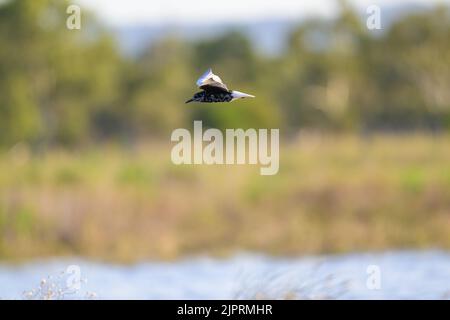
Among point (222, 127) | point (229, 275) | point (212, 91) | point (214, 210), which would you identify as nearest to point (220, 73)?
point (222, 127)

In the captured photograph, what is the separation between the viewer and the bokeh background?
16.2 metres

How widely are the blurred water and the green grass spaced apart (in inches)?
21.6

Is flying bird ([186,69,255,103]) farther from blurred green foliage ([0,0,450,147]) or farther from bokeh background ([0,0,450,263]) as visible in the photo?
blurred green foliage ([0,0,450,147])

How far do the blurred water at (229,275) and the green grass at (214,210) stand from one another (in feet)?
1.80

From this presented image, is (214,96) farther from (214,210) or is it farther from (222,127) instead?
(222,127)

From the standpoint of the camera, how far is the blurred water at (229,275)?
11.0 m

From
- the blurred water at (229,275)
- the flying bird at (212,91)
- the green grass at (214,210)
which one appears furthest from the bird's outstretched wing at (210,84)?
the green grass at (214,210)

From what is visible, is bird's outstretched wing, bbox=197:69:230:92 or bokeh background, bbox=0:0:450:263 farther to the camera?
bokeh background, bbox=0:0:450:263

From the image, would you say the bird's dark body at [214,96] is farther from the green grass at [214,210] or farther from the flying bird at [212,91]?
the green grass at [214,210]

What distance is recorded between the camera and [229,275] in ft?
46.6

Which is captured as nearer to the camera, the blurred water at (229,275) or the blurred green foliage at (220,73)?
the blurred water at (229,275)

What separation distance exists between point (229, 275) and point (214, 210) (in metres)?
3.38

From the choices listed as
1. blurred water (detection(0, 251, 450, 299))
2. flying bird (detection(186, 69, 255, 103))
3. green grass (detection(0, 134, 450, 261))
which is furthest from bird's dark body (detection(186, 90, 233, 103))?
green grass (detection(0, 134, 450, 261))
